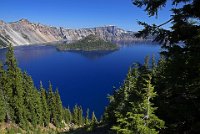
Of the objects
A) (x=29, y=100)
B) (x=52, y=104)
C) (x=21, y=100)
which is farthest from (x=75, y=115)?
(x=21, y=100)

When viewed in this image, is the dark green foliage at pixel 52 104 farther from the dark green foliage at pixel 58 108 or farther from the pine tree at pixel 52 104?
the dark green foliage at pixel 58 108

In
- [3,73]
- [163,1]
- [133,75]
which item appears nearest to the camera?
[163,1]

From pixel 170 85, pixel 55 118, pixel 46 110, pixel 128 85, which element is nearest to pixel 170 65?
pixel 170 85

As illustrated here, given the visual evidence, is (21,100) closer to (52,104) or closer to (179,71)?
(52,104)

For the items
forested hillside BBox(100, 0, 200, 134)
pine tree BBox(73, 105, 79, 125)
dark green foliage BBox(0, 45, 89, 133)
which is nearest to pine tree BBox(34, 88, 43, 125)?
dark green foliage BBox(0, 45, 89, 133)

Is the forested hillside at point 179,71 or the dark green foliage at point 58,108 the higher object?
the forested hillside at point 179,71

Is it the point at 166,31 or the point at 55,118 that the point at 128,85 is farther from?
the point at 55,118

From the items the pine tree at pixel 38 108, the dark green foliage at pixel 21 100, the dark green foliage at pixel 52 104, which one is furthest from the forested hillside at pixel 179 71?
the dark green foliage at pixel 52 104

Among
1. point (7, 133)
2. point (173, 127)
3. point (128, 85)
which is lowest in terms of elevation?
point (7, 133)

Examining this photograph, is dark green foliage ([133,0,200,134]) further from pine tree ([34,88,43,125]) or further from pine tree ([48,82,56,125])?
pine tree ([48,82,56,125])

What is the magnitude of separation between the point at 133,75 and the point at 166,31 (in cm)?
3959

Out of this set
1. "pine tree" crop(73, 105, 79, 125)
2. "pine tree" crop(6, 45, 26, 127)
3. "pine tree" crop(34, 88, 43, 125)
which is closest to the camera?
"pine tree" crop(6, 45, 26, 127)

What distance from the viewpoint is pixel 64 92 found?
184625 millimetres

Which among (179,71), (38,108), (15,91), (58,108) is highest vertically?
(179,71)
